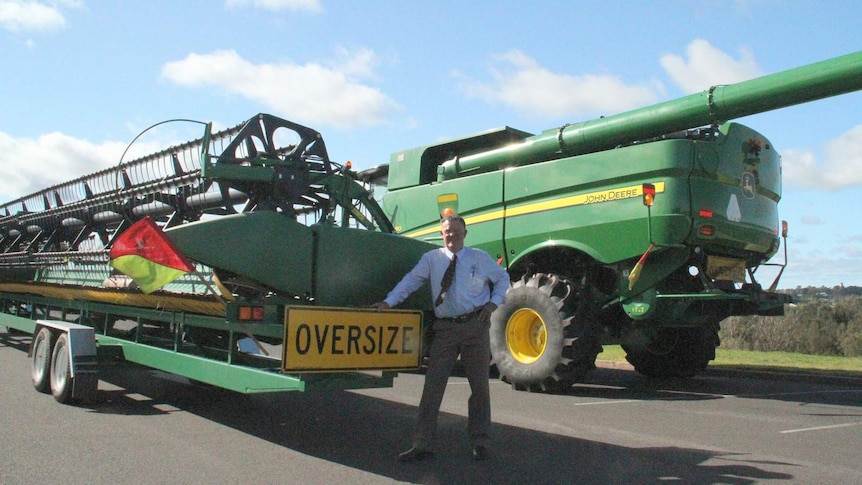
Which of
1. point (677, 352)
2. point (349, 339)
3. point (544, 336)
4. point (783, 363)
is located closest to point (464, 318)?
point (349, 339)

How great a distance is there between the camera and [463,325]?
4789mm

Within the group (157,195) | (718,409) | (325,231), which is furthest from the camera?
(157,195)

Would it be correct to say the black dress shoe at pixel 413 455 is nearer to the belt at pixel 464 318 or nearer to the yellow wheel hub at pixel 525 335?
the belt at pixel 464 318

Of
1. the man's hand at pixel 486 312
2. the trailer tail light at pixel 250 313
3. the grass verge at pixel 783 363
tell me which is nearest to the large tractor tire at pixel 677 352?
the grass verge at pixel 783 363

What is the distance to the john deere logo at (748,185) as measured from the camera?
26.2 ft

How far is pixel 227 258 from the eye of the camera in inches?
189

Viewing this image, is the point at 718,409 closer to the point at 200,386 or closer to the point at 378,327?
the point at 378,327

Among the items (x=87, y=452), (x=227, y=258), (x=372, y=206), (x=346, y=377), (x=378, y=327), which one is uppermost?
(x=372, y=206)

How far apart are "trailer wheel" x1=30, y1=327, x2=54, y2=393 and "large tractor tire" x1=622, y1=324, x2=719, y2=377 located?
6.61 metres

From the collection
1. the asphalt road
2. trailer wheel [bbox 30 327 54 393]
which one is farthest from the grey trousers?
trailer wheel [bbox 30 327 54 393]

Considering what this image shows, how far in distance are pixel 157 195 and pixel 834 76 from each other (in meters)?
7.17

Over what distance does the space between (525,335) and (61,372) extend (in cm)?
486

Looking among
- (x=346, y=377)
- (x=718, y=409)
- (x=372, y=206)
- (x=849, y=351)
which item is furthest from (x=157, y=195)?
(x=849, y=351)

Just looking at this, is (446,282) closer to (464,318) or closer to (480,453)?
(464,318)
